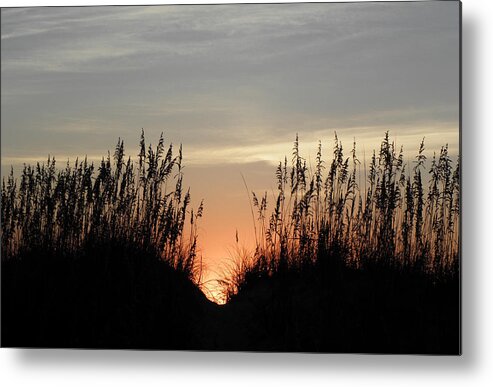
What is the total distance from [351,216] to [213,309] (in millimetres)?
742

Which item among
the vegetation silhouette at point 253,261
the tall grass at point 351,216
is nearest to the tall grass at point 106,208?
the vegetation silhouette at point 253,261

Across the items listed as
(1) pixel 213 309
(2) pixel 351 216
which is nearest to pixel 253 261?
(1) pixel 213 309

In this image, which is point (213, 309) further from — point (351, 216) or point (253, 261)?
point (351, 216)

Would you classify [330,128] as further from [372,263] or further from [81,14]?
[81,14]

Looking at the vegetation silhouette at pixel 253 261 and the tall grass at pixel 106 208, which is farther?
the tall grass at pixel 106 208

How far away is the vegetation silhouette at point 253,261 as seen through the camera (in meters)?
4.33

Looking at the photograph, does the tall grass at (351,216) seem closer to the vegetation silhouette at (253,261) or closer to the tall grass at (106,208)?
the vegetation silhouette at (253,261)

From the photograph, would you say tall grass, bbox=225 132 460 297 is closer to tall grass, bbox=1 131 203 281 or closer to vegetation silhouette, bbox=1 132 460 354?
vegetation silhouette, bbox=1 132 460 354

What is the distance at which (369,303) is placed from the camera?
14.2ft

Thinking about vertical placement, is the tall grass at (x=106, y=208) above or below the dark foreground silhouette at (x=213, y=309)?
above

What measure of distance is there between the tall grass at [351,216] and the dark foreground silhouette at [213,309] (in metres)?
0.06

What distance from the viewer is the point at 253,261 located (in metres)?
4.41

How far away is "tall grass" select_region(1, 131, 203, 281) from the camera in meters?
4.45

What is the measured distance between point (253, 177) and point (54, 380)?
1297 mm
